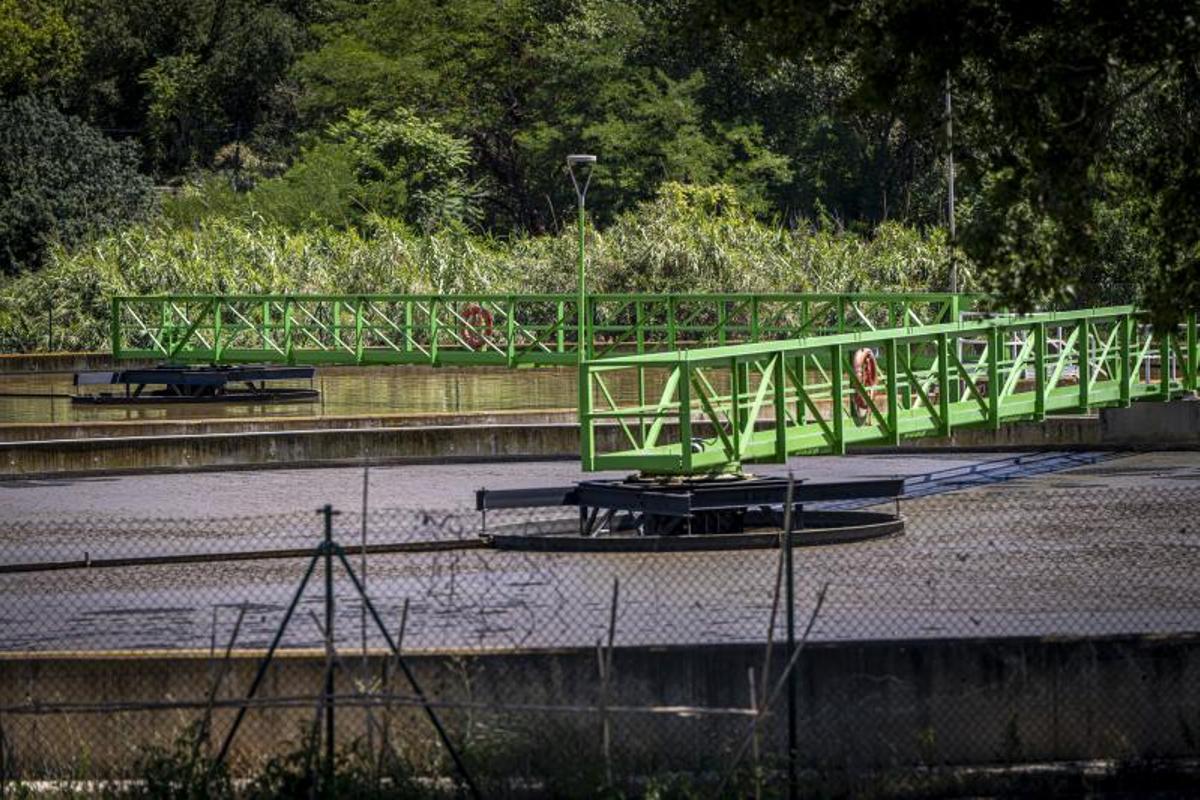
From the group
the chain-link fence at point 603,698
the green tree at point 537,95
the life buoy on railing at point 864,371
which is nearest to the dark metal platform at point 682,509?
the life buoy on railing at point 864,371

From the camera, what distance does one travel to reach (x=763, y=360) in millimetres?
21812

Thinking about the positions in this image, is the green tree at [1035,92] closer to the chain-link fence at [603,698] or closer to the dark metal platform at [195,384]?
the chain-link fence at [603,698]

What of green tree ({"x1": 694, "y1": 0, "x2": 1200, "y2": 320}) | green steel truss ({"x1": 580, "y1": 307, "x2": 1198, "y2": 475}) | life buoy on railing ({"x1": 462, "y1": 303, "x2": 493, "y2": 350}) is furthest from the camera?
life buoy on railing ({"x1": 462, "y1": 303, "x2": 493, "y2": 350})

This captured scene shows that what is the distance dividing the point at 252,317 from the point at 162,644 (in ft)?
107

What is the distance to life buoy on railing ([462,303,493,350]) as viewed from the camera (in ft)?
131

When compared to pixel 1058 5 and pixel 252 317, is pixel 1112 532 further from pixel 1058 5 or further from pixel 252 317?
pixel 252 317

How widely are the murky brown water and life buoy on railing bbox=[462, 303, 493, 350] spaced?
0.63 metres

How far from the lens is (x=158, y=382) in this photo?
3669cm

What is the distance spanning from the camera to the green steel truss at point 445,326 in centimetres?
3650

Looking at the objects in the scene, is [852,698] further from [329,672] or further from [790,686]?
[329,672]

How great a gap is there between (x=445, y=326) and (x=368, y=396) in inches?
190

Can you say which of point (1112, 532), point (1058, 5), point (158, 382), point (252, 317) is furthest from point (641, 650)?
point (252, 317)

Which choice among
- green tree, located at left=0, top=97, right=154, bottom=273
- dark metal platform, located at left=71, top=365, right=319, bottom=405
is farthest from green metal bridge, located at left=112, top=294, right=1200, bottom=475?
green tree, located at left=0, top=97, right=154, bottom=273

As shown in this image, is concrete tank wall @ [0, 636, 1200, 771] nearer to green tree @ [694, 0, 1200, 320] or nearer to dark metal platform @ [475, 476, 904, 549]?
green tree @ [694, 0, 1200, 320]
